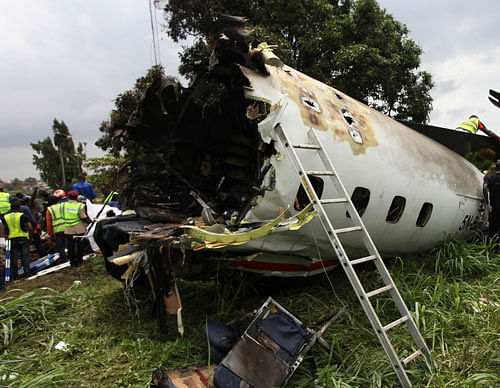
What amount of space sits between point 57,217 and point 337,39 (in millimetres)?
14008

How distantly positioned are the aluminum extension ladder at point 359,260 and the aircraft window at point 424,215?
2824 mm

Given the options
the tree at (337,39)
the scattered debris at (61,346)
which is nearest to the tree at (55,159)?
the tree at (337,39)

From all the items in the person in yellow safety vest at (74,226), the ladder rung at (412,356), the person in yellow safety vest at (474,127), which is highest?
the person in yellow safety vest at (474,127)

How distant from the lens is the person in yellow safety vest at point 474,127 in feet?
35.0

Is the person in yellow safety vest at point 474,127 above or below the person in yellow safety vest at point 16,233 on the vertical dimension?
above

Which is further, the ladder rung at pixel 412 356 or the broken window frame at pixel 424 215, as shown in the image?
the broken window frame at pixel 424 215

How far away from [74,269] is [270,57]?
8.32 metres

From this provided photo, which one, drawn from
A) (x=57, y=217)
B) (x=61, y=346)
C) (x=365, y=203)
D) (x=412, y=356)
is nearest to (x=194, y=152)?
(x=365, y=203)

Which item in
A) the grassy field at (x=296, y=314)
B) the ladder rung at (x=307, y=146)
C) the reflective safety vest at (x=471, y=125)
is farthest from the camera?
the reflective safety vest at (x=471, y=125)

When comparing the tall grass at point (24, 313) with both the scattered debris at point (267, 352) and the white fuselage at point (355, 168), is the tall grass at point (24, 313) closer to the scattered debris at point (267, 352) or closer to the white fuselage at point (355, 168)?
the scattered debris at point (267, 352)

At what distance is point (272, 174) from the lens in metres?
4.89

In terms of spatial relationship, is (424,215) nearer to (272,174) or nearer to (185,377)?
(272,174)

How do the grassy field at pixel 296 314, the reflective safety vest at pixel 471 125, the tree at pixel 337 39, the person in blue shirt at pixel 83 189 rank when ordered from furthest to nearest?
the tree at pixel 337 39
the person in blue shirt at pixel 83 189
the reflective safety vest at pixel 471 125
the grassy field at pixel 296 314

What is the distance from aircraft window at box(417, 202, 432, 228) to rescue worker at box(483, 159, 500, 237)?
2.37m
